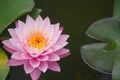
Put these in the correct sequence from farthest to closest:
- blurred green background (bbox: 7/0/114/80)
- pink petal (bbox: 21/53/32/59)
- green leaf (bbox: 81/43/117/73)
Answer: blurred green background (bbox: 7/0/114/80), green leaf (bbox: 81/43/117/73), pink petal (bbox: 21/53/32/59)

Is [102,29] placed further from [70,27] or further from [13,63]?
[13,63]

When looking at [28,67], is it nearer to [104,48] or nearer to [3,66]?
[3,66]

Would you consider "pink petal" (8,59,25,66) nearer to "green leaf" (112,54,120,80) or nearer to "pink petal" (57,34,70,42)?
"pink petal" (57,34,70,42)

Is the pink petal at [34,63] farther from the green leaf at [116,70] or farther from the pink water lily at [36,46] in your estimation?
the green leaf at [116,70]

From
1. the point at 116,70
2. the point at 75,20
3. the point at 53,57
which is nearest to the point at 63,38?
the point at 53,57

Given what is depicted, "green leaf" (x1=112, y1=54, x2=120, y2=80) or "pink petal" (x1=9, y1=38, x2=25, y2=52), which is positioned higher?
"pink petal" (x1=9, y1=38, x2=25, y2=52)

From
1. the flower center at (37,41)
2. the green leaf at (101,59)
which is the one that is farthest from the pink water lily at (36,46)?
the green leaf at (101,59)

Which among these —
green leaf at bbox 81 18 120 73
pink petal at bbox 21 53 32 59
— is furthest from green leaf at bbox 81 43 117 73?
pink petal at bbox 21 53 32 59
